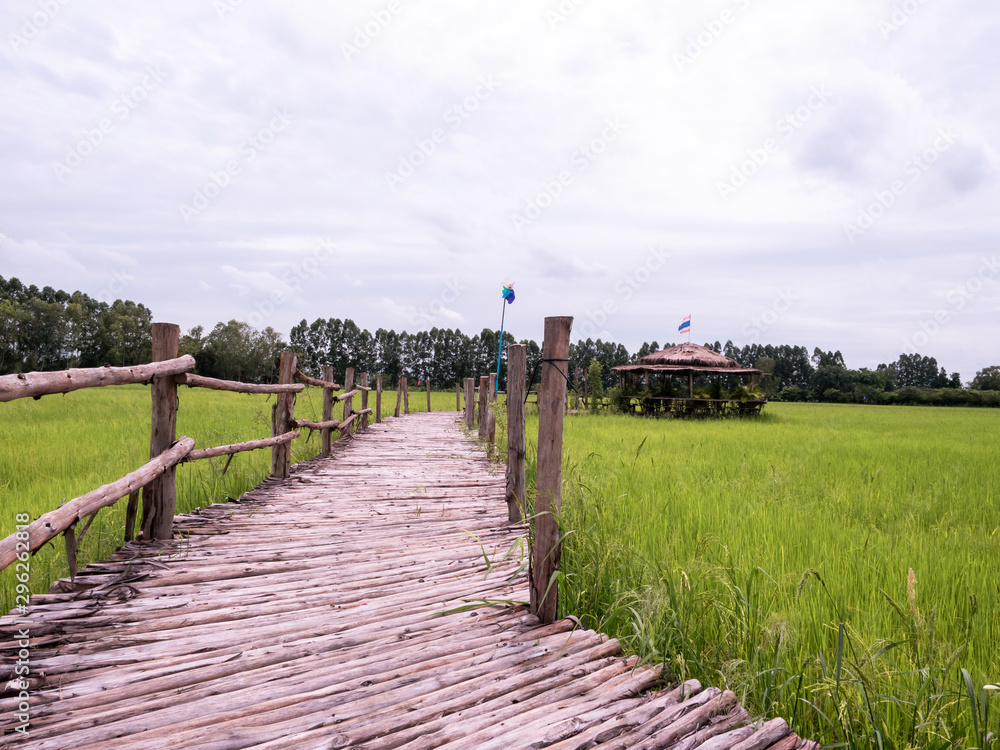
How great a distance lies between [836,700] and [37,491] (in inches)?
256

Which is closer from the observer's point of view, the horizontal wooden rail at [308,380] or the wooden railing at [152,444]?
the wooden railing at [152,444]

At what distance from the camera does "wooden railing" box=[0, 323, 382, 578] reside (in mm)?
2441

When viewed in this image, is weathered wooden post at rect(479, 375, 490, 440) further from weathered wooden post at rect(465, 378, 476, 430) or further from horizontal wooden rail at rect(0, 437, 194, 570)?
horizontal wooden rail at rect(0, 437, 194, 570)

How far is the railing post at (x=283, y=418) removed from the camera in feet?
21.1

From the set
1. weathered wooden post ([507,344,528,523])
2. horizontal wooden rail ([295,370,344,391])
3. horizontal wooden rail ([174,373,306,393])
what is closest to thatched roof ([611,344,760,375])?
horizontal wooden rail ([295,370,344,391])

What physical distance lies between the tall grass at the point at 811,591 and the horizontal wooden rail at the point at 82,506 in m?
2.51

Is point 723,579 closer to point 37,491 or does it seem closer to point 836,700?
point 836,700

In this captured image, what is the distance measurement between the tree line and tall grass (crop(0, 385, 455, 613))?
34.2 m

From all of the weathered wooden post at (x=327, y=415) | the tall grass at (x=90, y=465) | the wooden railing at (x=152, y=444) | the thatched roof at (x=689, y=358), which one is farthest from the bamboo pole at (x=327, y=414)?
the thatched roof at (x=689, y=358)

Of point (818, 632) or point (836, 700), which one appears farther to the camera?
point (818, 632)

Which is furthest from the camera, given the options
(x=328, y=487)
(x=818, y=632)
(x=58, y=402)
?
(x=58, y=402)

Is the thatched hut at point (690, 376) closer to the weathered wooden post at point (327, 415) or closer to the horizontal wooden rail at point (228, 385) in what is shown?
the weathered wooden post at point (327, 415)

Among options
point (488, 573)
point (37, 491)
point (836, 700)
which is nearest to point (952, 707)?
point (836, 700)

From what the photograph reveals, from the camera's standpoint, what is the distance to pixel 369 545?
4203mm
